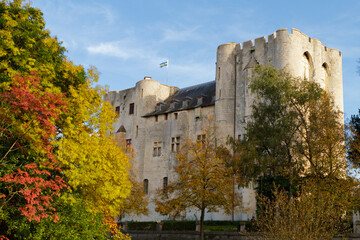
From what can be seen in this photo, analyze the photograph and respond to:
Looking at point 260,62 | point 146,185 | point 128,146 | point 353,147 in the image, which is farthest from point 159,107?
point 353,147

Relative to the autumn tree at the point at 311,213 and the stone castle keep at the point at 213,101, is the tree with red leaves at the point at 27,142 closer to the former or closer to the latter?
the autumn tree at the point at 311,213

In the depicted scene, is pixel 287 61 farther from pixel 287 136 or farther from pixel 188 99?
pixel 188 99

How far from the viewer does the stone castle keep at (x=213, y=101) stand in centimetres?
4109

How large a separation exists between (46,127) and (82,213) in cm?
416

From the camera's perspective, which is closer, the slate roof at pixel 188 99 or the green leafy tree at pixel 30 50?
the green leafy tree at pixel 30 50

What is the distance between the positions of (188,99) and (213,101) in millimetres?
4390

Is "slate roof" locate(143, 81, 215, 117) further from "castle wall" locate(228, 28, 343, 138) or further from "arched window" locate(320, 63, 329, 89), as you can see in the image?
"arched window" locate(320, 63, 329, 89)

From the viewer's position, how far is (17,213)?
55.2 ft

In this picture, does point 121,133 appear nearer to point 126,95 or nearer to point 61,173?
point 126,95

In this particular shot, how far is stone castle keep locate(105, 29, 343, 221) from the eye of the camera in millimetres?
41094

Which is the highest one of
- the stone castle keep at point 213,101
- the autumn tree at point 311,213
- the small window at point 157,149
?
the stone castle keep at point 213,101

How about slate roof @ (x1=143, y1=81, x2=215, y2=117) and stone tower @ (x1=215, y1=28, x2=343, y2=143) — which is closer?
stone tower @ (x1=215, y1=28, x2=343, y2=143)

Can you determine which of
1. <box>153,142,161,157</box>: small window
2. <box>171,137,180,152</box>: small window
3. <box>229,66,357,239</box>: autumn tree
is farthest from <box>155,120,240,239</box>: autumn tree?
<box>153,142,161,157</box>: small window

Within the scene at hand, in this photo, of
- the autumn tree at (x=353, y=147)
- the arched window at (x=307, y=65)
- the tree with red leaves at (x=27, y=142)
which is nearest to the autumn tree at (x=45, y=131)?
the tree with red leaves at (x=27, y=142)
